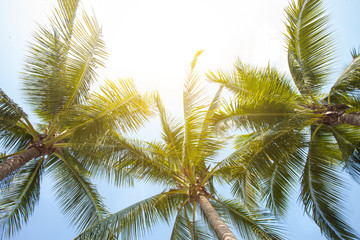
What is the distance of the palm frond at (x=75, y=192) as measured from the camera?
652cm

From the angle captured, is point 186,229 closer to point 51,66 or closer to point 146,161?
point 146,161

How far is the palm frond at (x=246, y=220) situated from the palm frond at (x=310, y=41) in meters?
3.42

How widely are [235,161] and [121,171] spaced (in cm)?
310

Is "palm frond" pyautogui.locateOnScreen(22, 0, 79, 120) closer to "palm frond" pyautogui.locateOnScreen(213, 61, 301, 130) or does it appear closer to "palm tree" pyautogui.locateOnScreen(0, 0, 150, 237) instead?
"palm tree" pyautogui.locateOnScreen(0, 0, 150, 237)

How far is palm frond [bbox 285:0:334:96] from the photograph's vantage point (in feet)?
17.9

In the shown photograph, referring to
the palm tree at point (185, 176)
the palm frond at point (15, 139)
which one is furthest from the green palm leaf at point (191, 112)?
the palm frond at point (15, 139)

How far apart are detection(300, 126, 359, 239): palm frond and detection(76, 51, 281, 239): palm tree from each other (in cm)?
128

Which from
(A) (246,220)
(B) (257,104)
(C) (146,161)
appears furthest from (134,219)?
(B) (257,104)

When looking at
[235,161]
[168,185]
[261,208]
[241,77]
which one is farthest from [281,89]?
[168,185]

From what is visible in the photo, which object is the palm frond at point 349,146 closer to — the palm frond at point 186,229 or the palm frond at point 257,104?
the palm frond at point 257,104

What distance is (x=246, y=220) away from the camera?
592 cm

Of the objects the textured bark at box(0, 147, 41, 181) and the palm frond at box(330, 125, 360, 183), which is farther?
the palm frond at box(330, 125, 360, 183)

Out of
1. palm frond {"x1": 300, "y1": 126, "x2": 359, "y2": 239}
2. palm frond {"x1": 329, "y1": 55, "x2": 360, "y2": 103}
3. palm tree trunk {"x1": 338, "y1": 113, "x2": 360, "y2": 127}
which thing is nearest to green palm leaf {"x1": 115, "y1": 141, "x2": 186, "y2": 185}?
palm frond {"x1": 300, "y1": 126, "x2": 359, "y2": 239}

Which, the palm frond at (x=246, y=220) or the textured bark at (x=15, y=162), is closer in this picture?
the textured bark at (x=15, y=162)
